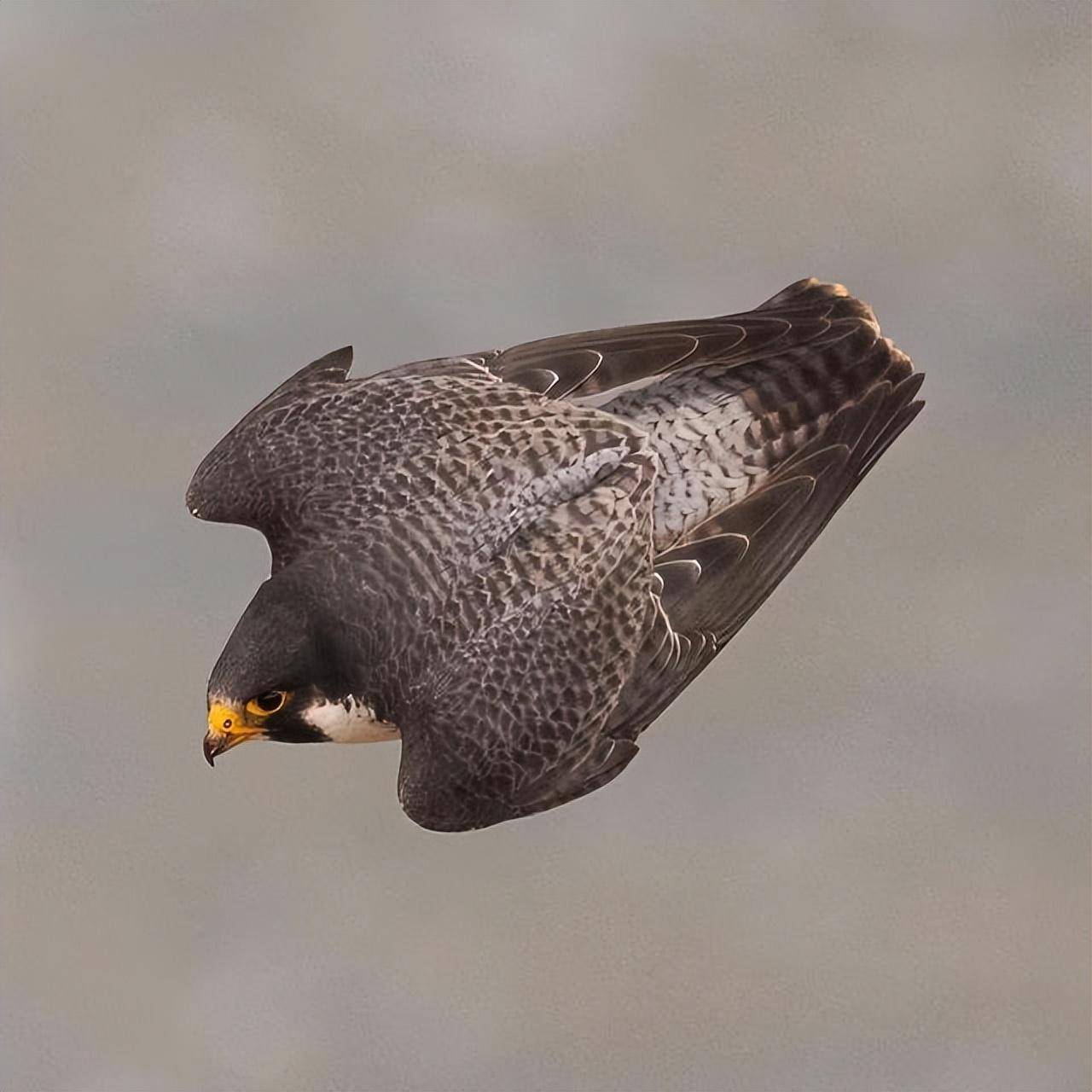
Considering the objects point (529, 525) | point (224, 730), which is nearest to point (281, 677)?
point (224, 730)

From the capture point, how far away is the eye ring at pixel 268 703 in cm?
709

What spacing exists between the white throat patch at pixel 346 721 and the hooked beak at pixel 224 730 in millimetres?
199

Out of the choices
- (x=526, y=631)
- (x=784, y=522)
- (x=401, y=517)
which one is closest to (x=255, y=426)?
(x=401, y=517)

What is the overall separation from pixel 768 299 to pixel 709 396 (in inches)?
21.1

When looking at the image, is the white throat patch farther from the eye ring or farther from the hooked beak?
the hooked beak

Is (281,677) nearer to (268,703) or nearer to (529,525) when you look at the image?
(268,703)

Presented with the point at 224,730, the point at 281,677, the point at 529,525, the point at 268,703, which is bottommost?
the point at 224,730

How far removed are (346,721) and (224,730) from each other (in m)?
0.41

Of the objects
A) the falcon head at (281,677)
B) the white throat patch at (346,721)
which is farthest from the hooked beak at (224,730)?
the white throat patch at (346,721)

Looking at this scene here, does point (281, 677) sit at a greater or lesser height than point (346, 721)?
greater

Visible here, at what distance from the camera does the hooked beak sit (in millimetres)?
7105

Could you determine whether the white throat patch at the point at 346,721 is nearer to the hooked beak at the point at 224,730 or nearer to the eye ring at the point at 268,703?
the eye ring at the point at 268,703

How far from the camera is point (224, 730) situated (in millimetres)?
7133

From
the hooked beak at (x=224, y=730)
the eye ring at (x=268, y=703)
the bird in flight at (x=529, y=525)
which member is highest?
the bird in flight at (x=529, y=525)
